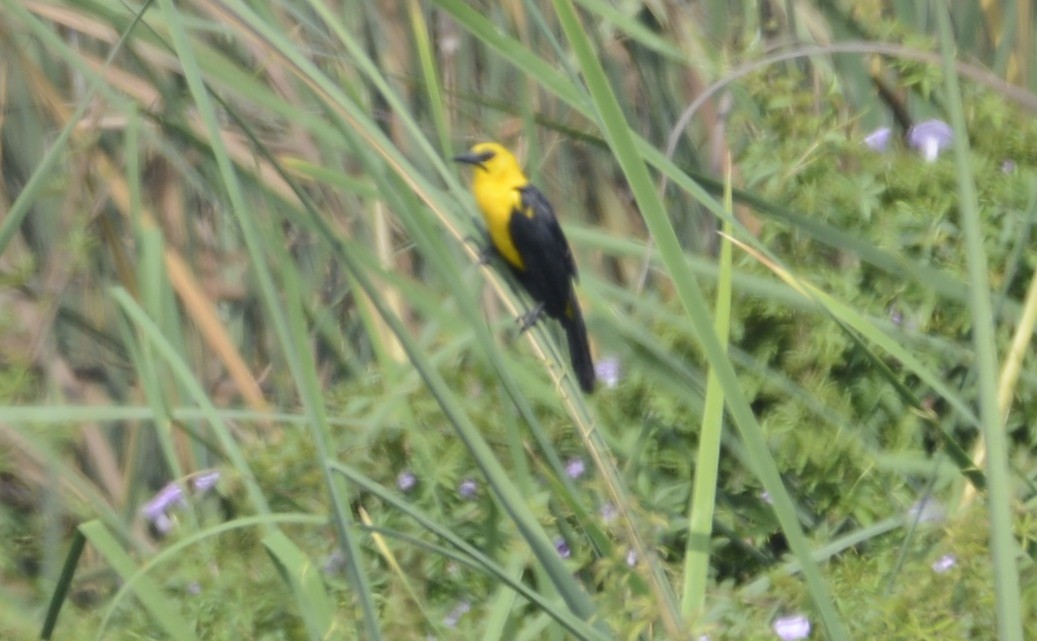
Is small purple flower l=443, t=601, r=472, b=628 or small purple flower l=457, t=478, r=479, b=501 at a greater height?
small purple flower l=457, t=478, r=479, b=501

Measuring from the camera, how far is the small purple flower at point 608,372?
174 cm

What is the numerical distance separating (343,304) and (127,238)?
1.13 feet

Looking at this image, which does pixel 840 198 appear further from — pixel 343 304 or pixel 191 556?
pixel 191 556

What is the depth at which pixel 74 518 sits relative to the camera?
2016 mm

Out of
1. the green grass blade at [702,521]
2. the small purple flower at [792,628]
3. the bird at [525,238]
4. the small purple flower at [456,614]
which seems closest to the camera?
the green grass blade at [702,521]

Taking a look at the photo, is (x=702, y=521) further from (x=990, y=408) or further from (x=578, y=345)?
(x=578, y=345)

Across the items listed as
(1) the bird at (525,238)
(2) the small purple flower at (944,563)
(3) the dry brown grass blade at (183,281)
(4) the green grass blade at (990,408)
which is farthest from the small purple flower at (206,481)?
(4) the green grass blade at (990,408)

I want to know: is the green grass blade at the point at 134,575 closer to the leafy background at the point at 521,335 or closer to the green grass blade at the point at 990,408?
the leafy background at the point at 521,335

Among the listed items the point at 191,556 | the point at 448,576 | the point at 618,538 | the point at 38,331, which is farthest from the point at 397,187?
the point at 38,331

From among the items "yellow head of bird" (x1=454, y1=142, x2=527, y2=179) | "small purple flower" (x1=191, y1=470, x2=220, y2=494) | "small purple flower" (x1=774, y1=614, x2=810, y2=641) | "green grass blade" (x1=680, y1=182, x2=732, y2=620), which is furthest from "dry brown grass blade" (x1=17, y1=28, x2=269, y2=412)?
"green grass blade" (x1=680, y1=182, x2=732, y2=620)

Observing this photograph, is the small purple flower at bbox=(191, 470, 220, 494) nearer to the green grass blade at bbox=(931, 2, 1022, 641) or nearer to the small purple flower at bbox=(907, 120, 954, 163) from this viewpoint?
the small purple flower at bbox=(907, 120, 954, 163)

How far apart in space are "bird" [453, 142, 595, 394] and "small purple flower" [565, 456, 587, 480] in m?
0.46

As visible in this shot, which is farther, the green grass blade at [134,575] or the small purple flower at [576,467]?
the small purple flower at [576,467]

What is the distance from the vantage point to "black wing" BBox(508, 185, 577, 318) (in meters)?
2.20
